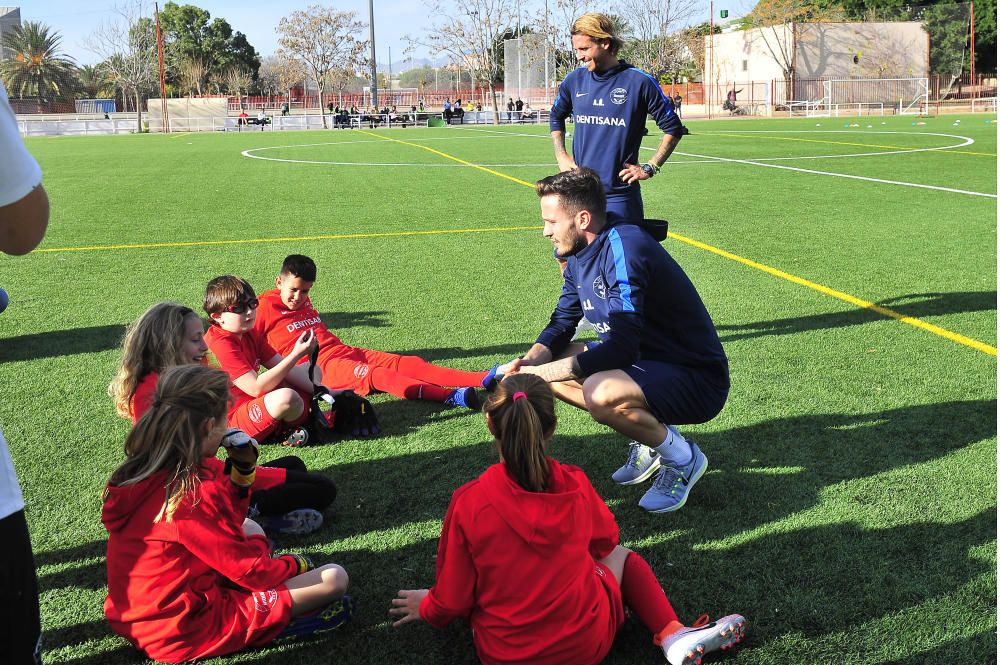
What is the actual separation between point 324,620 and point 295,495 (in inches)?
31.8

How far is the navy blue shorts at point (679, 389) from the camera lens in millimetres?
3797

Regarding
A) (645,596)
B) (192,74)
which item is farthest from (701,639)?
(192,74)

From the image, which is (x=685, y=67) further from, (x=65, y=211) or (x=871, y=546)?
(x=871, y=546)

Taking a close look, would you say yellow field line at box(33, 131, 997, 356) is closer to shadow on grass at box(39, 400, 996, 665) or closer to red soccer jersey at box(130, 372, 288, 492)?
shadow on grass at box(39, 400, 996, 665)

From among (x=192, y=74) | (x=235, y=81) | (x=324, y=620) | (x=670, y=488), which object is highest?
(x=192, y=74)

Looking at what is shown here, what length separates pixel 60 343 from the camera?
253 inches

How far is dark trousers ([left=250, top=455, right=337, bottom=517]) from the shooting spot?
3623mm

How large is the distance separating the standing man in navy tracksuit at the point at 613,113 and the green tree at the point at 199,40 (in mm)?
89207

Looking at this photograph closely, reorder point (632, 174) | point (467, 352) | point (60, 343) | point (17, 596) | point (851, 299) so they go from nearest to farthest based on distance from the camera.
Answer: point (17, 596), point (632, 174), point (467, 352), point (60, 343), point (851, 299)

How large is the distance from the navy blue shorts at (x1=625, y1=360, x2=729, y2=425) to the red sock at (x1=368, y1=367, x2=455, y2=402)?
5.40 ft

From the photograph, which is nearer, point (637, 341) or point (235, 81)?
point (637, 341)

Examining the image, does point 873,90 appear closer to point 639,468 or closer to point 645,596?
point 639,468

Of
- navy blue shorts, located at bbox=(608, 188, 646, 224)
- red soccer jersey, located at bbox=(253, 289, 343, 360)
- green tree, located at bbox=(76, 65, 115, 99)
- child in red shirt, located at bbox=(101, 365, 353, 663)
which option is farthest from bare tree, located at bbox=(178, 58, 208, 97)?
child in red shirt, located at bbox=(101, 365, 353, 663)

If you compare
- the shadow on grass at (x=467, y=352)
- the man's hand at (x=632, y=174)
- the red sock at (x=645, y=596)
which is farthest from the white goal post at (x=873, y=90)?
the red sock at (x=645, y=596)
